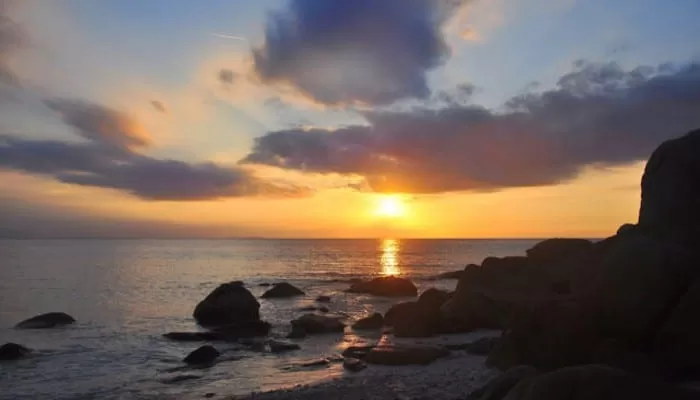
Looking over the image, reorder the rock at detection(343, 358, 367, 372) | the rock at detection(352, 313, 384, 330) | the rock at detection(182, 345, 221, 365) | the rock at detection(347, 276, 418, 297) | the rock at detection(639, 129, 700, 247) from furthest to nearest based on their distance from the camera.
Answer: the rock at detection(347, 276, 418, 297)
the rock at detection(352, 313, 384, 330)
the rock at detection(182, 345, 221, 365)
the rock at detection(343, 358, 367, 372)
the rock at detection(639, 129, 700, 247)

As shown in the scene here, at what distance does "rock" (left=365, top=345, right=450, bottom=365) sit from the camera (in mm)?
24859

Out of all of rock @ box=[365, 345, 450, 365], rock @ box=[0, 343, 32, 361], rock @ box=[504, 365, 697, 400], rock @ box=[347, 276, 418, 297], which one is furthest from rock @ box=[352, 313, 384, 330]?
rock @ box=[504, 365, 697, 400]

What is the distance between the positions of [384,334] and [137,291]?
40247mm

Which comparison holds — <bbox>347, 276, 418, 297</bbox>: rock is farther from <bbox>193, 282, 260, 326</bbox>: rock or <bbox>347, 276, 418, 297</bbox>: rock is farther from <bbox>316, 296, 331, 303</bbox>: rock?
<bbox>193, 282, 260, 326</bbox>: rock

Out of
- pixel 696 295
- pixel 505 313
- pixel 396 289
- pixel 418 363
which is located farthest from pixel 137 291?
pixel 696 295

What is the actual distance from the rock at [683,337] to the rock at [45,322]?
37168 mm

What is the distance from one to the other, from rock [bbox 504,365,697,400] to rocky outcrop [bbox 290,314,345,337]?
84.2 ft

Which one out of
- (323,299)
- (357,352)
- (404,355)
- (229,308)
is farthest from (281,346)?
(323,299)

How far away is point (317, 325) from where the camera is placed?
3556 centimetres

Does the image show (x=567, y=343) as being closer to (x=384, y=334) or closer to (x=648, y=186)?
(x=648, y=186)

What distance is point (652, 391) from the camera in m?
9.45

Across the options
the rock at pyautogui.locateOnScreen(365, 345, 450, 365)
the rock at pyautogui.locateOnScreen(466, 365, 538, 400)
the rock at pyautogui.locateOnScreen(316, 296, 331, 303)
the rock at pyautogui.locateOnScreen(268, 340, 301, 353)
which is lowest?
the rock at pyautogui.locateOnScreen(316, 296, 331, 303)

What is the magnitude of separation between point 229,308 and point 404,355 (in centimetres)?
1918

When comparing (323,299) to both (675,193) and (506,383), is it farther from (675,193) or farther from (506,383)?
(506,383)
